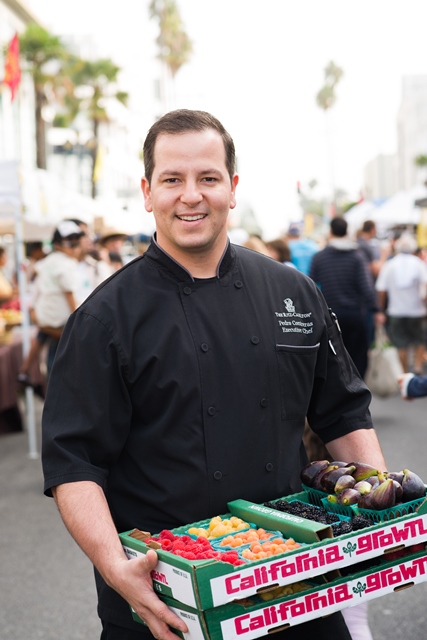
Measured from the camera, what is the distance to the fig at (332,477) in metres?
2.18

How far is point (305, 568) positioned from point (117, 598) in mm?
604

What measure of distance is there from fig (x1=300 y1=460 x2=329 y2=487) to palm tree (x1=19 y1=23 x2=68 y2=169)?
33541 millimetres

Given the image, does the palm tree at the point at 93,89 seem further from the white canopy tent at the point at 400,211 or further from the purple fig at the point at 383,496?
the purple fig at the point at 383,496

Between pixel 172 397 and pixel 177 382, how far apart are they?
0.13 ft

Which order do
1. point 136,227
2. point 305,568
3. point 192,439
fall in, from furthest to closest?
point 136,227 < point 192,439 < point 305,568

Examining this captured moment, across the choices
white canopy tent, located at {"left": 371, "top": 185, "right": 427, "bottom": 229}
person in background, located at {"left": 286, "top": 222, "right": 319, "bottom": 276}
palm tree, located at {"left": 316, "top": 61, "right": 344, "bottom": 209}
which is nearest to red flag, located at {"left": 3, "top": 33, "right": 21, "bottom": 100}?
person in background, located at {"left": 286, "top": 222, "right": 319, "bottom": 276}

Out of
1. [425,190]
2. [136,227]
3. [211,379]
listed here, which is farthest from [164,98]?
[211,379]

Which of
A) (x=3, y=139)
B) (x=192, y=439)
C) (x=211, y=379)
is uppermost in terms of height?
(x=3, y=139)

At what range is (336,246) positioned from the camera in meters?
9.22

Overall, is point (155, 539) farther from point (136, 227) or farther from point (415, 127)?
point (415, 127)

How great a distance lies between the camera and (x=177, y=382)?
84.7 inches

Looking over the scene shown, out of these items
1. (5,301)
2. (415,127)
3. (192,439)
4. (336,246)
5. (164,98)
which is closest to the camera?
(192,439)

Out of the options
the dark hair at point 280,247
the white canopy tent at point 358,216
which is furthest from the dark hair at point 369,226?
the white canopy tent at point 358,216

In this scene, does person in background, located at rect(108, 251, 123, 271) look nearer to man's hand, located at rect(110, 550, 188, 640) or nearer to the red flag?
the red flag
